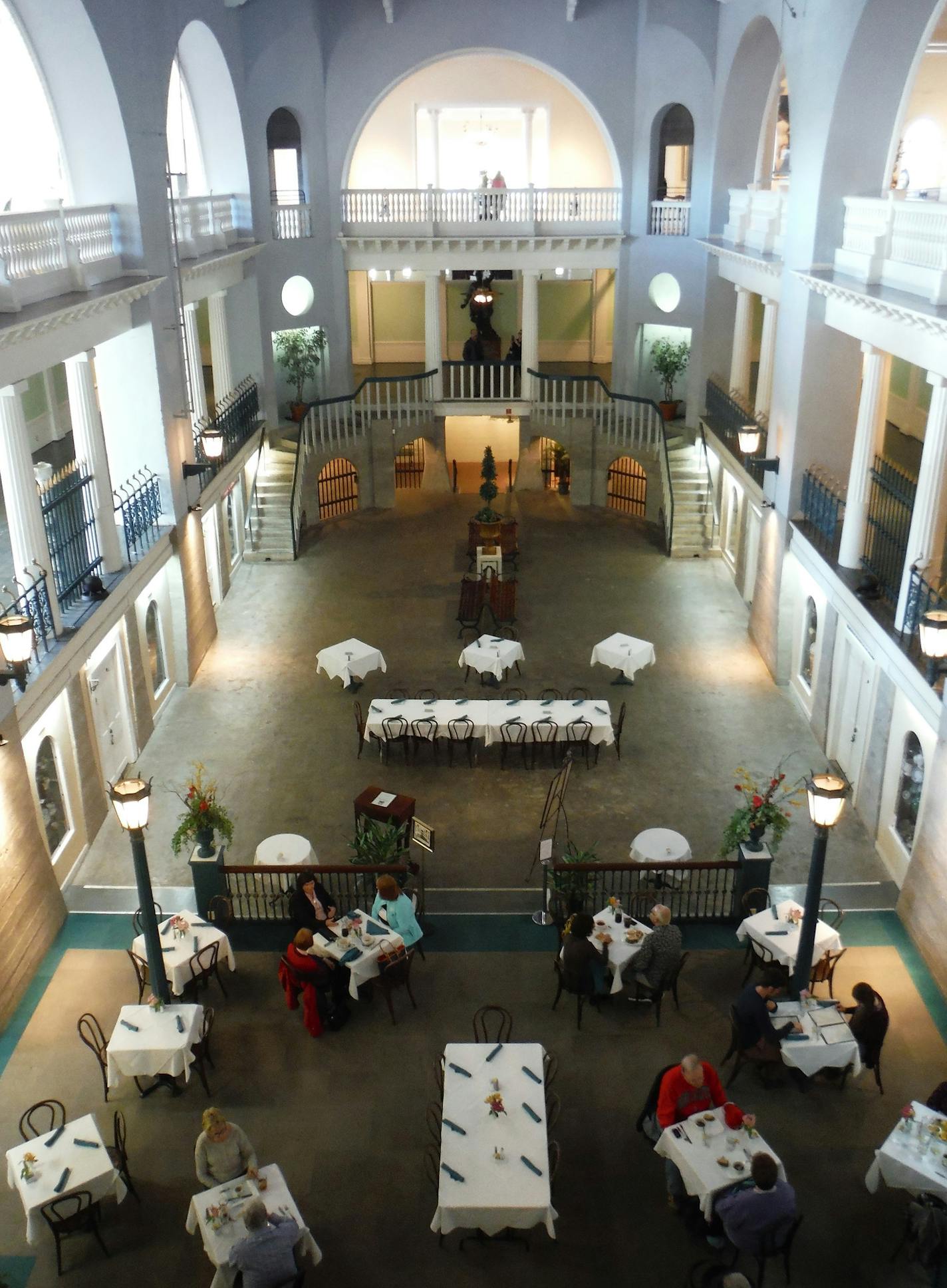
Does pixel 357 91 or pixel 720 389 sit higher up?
pixel 357 91

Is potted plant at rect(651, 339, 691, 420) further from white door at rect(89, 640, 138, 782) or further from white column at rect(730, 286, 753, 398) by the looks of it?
white door at rect(89, 640, 138, 782)

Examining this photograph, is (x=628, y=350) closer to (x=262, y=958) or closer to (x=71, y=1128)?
(x=262, y=958)

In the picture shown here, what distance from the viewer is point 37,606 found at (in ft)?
38.0

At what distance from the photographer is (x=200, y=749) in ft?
49.5

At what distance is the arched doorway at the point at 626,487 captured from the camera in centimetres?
2489

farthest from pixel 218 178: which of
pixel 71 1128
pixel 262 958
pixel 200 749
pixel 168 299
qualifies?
pixel 71 1128

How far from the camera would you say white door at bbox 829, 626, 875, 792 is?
13.4m

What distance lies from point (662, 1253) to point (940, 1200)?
198 cm

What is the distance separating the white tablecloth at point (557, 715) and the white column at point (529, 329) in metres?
12.1

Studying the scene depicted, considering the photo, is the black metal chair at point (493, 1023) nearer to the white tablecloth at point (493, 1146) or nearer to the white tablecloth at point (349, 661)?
the white tablecloth at point (493, 1146)

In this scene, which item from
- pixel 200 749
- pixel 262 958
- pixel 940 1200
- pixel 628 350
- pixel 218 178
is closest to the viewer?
pixel 940 1200

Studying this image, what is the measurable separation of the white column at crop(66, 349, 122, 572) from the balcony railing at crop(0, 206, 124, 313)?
102cm

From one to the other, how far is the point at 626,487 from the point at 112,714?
48.0ft

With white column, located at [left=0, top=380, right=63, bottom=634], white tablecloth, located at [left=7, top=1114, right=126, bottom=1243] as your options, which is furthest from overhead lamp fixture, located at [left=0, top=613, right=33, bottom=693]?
white tablecloth, located at [left=7, top=1114, right=126, bottom=1243]
